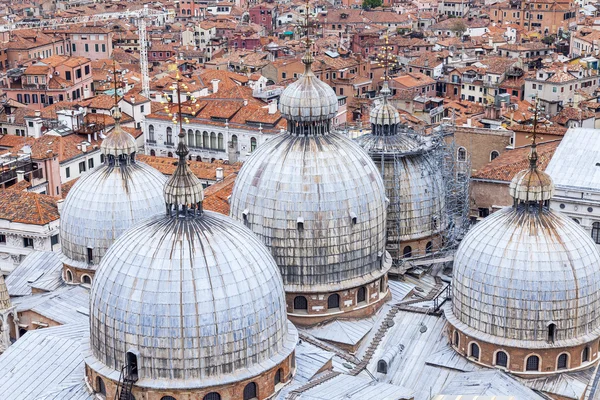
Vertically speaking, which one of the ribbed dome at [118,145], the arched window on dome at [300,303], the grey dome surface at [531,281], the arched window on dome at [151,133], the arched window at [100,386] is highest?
the ribbed dome at [118,145]

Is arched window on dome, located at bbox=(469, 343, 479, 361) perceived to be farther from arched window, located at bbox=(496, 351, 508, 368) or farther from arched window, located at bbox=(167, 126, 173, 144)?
arched window, located at bbox=(167, 126, 173, 144)

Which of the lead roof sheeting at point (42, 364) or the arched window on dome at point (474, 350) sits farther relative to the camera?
the arched window on dome at point (474, 350)

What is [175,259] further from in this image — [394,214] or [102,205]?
[394,214]

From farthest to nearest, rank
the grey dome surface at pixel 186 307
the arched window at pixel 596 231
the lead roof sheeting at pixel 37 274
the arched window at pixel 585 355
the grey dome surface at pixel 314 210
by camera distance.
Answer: the arched window at pixel 596 231
the lead roof sheeting at pixel 37 274
the grey dome surface at pixel 314 210
the arched window at pixel 585 355
the grey dome surface at pixel 186 307

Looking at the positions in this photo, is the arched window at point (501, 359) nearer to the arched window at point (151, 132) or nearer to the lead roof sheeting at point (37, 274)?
the lead roof sheeting at point (37, 274)

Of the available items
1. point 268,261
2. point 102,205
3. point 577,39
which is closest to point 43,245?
point 102,205

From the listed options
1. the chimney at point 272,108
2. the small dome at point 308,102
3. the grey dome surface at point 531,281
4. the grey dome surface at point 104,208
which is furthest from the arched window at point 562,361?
the chimney at point 272,108

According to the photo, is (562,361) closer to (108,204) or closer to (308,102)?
(308,102)
